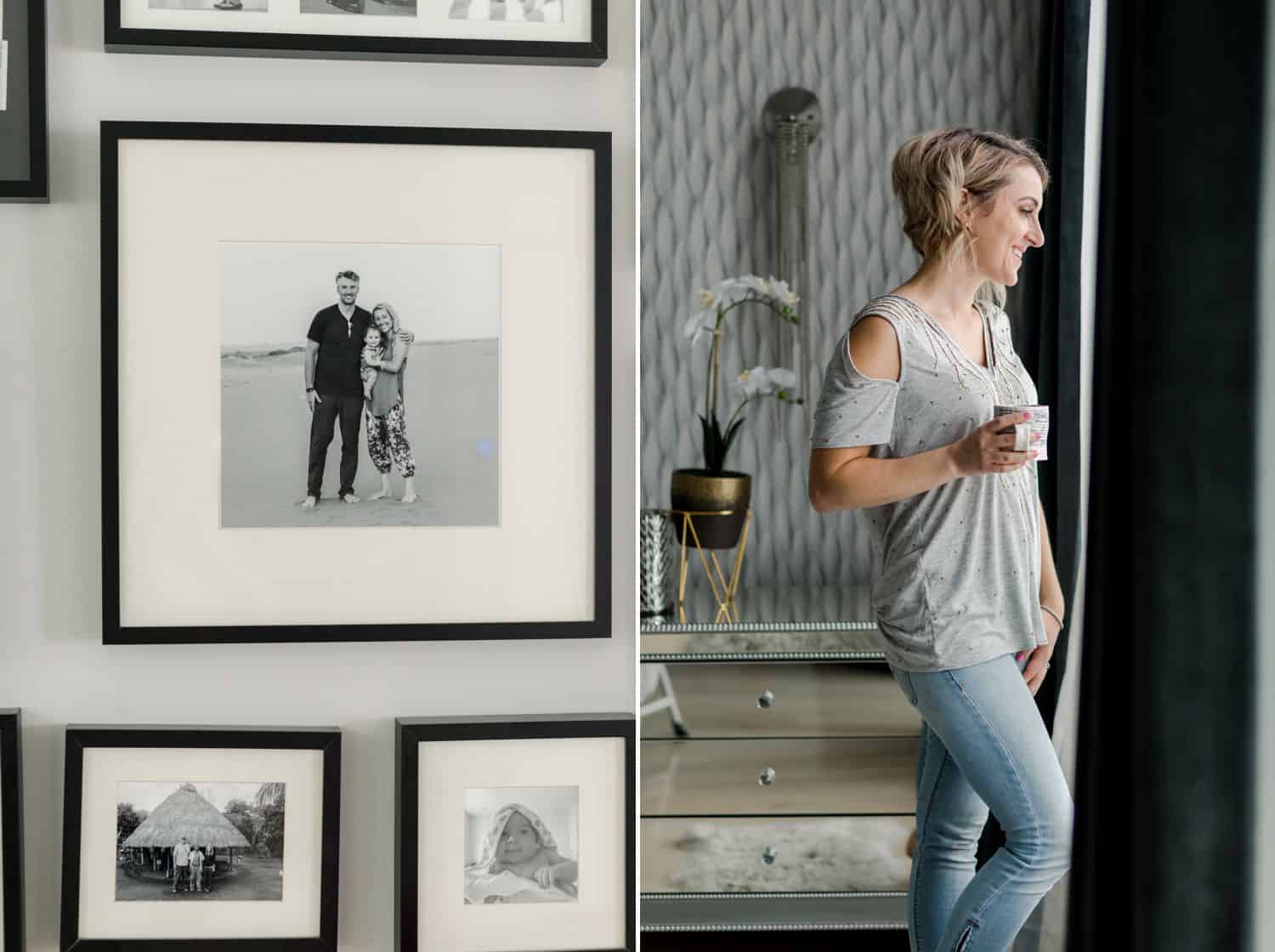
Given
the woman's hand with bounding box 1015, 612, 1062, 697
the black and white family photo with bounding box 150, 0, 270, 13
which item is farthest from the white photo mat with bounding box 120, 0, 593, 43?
the woman's hand with bounding box 1015, 612, 1062, 697

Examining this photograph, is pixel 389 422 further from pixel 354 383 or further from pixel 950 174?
pixel 950 174

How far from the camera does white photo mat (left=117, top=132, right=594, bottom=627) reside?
867 millimetres

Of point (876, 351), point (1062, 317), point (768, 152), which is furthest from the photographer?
point (768, 152)

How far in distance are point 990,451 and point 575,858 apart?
26.7 inches

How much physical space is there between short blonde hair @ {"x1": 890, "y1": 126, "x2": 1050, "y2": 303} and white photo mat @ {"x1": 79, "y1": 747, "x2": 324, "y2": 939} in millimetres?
1010

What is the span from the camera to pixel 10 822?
0.88 metres

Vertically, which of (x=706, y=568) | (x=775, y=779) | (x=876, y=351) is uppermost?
(x=876, y=351)

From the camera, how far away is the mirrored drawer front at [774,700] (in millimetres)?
1955

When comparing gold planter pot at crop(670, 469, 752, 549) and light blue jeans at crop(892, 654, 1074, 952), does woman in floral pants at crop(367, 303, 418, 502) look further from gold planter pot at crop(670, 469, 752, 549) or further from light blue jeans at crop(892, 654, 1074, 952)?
gold planter pot at crop(670, 469, 752, 549)

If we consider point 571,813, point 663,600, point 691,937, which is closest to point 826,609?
point 663,600

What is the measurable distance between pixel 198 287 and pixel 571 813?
0.54 m

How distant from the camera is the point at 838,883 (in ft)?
6.48

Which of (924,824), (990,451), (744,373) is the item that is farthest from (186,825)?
(744,373)

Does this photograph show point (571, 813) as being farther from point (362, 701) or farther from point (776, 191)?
point (776, 191)
